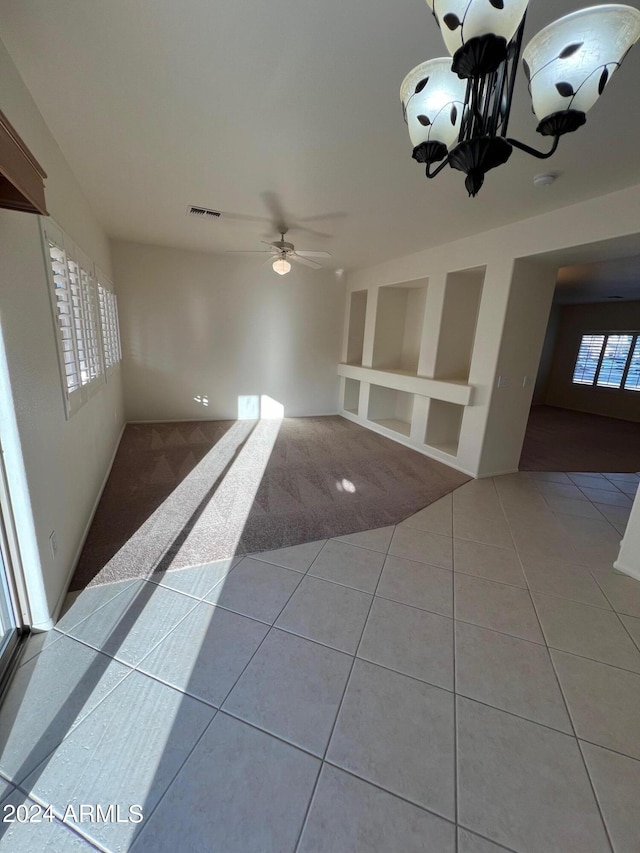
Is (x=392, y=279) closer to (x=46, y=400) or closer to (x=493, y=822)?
(x=46, y=400)

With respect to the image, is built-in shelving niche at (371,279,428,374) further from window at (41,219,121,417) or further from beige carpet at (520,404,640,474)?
window at (41,219,121,417)

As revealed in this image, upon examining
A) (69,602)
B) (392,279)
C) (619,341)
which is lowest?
(69,602)

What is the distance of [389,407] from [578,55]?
16.7ft

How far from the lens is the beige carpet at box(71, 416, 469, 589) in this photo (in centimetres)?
233

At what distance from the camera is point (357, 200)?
2.91m

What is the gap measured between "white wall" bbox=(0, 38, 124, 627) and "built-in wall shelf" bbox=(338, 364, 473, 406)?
3.63 metres

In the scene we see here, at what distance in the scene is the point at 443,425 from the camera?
4.62 meters

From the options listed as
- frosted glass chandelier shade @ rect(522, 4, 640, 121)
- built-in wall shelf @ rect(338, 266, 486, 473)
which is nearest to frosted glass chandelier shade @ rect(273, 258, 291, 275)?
built-in wall shelf @ rect(338, 266, 486, 473)

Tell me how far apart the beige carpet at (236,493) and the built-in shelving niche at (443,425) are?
0.32 m

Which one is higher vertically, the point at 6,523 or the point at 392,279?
the point at 392,279

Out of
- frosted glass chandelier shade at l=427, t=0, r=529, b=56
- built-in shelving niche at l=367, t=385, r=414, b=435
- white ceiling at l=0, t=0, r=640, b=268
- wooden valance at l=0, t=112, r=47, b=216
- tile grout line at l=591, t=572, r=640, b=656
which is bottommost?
tile grout line at l=591, t=572, r=640, b=656

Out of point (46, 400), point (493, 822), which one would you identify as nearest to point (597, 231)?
point (493, 822)

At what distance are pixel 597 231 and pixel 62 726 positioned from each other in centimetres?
438

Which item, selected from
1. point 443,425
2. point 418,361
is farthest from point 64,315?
point 418,361
